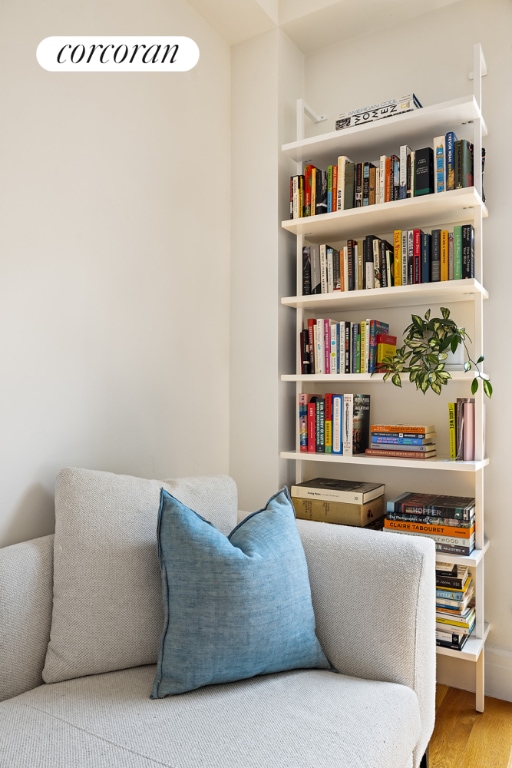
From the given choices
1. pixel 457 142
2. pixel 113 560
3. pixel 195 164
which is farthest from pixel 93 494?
pixel 457 142

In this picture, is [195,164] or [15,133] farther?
[195,164]

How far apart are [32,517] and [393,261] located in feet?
4.85

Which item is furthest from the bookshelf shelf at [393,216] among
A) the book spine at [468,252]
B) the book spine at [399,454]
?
the book spine at [399,454]

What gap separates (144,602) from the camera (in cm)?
138

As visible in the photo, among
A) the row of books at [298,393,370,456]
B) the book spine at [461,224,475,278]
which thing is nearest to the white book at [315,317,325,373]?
the row of books at [298,393,370,456]

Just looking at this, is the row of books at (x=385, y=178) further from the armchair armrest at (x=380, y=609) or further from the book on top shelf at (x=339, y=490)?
the armchair armrest at (x=380, y=609)

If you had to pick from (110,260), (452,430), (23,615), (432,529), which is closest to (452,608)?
(432,529)

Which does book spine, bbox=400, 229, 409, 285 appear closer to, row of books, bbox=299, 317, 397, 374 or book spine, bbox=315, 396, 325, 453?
row of books, bbox=299, 317, 397, 374

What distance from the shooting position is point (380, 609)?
53.8 inches

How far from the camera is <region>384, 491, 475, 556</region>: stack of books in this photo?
187 centimetres

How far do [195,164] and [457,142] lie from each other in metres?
0.98

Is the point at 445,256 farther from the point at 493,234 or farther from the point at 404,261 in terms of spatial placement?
the point at 493,234

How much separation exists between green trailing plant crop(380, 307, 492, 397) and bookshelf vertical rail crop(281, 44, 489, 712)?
0.15 ft

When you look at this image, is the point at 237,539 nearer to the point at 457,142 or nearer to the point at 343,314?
the point at 343,314
